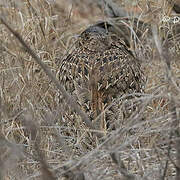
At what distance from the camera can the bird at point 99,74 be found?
4457 millimetres

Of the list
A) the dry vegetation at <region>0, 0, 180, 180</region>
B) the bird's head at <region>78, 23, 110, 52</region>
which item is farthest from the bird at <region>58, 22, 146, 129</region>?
the dry vegetation at <region>0, 0, 180, 180</region>

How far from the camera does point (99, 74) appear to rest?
4629 millimetres

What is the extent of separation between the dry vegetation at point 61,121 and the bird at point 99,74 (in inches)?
5.8

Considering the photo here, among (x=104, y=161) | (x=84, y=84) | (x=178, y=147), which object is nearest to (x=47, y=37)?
(x=84, y=84)

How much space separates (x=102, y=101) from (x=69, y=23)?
2.09 metres

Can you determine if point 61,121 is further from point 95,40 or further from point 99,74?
point 95,40

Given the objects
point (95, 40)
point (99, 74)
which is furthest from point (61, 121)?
point (95, 40)

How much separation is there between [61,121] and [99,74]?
0.49 metres

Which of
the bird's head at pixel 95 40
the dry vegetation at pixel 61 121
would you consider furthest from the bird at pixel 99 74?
the dry vegetation at pixel 61 121

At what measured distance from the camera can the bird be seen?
175 inches

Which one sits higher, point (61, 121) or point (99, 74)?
point (99, 74)

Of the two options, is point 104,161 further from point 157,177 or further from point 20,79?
point 20,79

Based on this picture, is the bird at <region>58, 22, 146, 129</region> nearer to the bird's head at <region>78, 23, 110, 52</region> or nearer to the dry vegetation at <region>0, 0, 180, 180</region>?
the bird's head at <region>78, 23, 110, 52</region>

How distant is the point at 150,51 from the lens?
5609 millimetres
